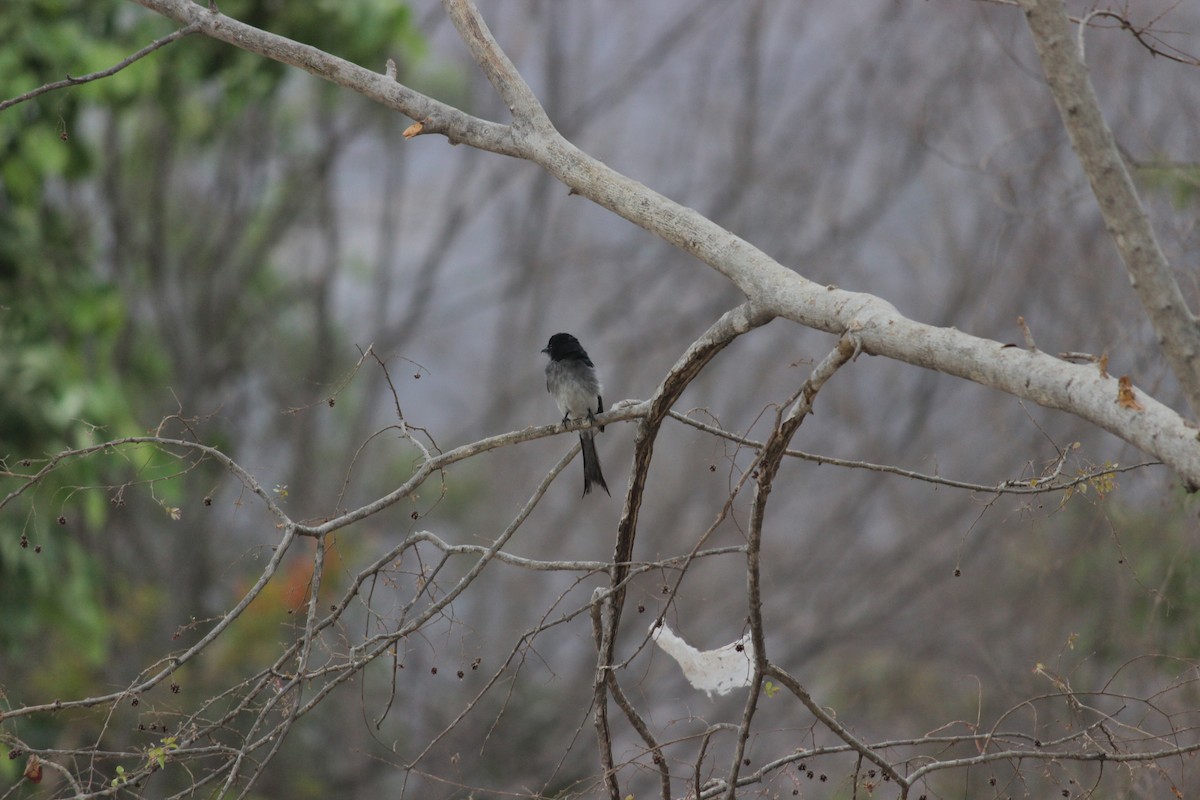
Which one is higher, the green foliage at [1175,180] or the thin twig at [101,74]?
the green foliage at [1175,180]

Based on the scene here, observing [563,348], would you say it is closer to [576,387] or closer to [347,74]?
[576,387]

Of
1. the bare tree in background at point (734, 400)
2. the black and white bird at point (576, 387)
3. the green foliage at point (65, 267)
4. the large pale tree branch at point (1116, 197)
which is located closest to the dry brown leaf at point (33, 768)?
the black and white bird at point (576, 387)

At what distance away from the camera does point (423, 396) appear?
14.5 metres

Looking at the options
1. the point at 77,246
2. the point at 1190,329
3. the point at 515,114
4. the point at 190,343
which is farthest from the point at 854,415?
the point at 1190,329

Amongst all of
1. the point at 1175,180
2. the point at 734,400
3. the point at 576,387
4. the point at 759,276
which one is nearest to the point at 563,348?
the point at 576,387

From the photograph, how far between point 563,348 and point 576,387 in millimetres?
372

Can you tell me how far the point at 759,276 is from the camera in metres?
2.72

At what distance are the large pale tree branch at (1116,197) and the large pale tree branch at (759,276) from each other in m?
0.01

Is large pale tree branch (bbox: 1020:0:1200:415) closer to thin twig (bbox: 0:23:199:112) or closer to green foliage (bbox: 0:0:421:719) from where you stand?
thin twig (bbox: 0:23:199:112)

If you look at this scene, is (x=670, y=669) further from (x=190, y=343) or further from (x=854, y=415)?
(x=190, y=343)

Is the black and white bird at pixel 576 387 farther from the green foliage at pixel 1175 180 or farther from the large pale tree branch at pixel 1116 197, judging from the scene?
the large pale tree branch at pixel 1116 197

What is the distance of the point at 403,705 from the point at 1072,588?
5.19 metres

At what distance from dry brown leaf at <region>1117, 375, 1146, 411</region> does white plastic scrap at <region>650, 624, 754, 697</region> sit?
1.21m

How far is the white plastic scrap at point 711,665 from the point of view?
2996 mm
